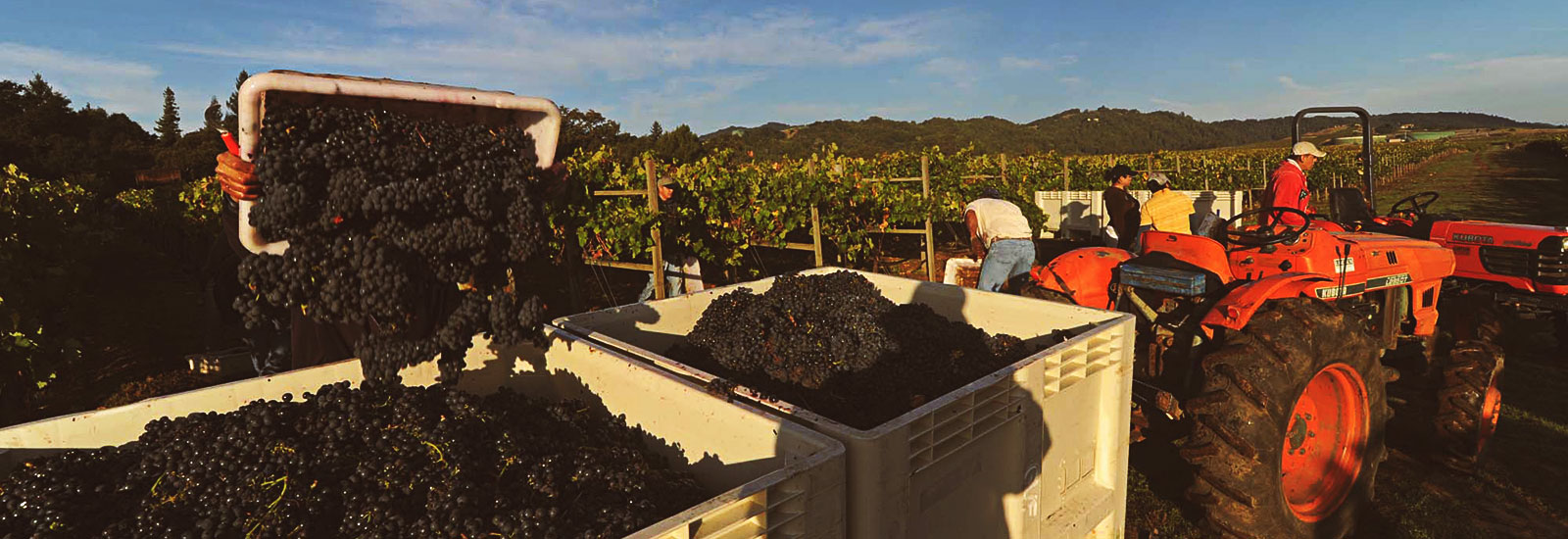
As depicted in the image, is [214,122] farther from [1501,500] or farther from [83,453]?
[1501,500]

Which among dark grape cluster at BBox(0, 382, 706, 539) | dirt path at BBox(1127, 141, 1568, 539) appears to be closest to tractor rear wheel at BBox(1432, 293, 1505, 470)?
dirt path at BBox(1127, 141, 1568, 539)

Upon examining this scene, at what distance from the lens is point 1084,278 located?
13.5 ft

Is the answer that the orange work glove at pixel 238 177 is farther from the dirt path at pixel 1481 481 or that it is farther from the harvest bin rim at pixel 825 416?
the dirt path at pixel 1481 481

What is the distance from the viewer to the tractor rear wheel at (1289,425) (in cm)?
282

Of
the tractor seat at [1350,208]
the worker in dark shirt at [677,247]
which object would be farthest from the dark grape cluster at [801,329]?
the worker in dark shirt at [677,247]

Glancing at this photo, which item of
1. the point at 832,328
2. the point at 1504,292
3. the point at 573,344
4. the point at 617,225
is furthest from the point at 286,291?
the point at 1504,292

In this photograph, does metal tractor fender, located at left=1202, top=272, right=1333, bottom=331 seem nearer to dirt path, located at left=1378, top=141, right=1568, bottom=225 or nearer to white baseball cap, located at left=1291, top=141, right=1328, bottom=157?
white baseball cap, located at left=1291, top=141, right=1328, bottom=157

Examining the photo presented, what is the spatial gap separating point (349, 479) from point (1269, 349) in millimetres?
3221

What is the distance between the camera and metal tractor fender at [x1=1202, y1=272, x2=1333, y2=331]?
3113 millimetres

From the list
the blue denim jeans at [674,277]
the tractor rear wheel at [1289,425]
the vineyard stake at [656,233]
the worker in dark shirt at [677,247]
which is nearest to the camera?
the tractor rear wheel at [1289,425]

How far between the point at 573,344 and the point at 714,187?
6.28 metres

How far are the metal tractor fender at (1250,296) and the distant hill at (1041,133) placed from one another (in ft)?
185

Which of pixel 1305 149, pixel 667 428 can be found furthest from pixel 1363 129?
pixel 667 428

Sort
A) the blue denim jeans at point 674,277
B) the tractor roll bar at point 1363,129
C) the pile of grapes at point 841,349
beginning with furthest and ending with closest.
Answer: the blue denim jeans at point 674,277, the tractor roll bar at point 1363,129, the pile of grapes at point 841,349
